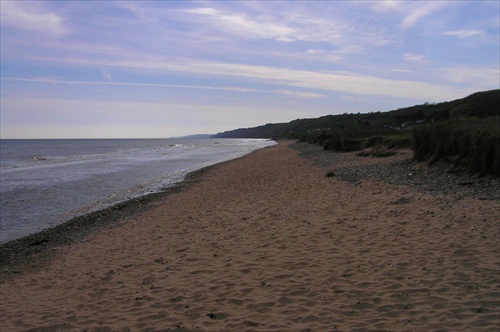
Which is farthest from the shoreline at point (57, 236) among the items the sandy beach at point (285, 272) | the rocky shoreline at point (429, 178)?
the rocky shoreline at point (429, 178)

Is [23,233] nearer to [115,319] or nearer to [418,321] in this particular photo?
[115,319]

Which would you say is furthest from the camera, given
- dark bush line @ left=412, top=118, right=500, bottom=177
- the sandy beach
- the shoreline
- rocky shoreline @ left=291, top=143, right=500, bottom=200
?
dark bush line @ left=412, top=118, right=500, bottom=177

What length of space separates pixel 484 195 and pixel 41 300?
31.4 feet

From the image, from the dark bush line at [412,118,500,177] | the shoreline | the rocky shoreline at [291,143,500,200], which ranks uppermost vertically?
the dark bush line at [412,118,500,177]

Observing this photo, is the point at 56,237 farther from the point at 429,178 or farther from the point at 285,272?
the point at 429,178

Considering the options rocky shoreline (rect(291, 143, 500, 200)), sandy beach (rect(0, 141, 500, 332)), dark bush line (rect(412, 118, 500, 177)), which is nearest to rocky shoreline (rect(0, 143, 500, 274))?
rocky shoreline (rect(291, 143, 500, 200))

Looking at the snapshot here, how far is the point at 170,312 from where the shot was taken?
5.31m

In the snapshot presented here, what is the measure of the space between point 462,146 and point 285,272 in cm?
1067

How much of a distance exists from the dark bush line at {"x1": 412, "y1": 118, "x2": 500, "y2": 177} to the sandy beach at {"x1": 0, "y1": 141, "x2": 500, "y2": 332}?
1.98m

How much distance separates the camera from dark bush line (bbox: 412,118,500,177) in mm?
12297

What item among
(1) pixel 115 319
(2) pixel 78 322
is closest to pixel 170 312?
(1) pixel 115 319

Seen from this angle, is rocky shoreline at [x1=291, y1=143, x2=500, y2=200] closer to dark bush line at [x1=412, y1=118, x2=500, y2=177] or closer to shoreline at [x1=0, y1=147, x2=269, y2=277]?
dark bush line at [x1=412, y1=118, x2=500, y2=177]

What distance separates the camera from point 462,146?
14281mm

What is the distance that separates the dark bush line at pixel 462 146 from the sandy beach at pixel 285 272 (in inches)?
77.9
